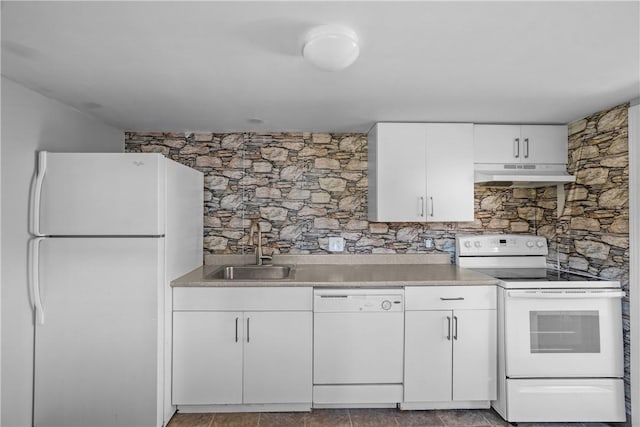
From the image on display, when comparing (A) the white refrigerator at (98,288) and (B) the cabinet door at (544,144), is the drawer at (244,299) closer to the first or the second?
(A) the white refrigerator at (98,288)

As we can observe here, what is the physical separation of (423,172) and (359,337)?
4.53 ft

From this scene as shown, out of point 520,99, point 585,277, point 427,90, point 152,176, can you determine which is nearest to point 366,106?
point 427,90

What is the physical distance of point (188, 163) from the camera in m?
3.18

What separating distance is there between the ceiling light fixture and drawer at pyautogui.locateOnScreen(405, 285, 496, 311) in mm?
1595

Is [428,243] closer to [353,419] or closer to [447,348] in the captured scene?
[447,348]

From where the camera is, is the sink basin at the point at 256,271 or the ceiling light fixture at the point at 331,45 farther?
the sink basin at the point at 256,271

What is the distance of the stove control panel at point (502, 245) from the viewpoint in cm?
305

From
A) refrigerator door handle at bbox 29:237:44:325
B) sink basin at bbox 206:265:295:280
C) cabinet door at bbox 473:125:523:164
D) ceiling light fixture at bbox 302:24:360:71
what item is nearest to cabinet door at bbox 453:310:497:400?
cabinet door at bbox 473:125:523:164

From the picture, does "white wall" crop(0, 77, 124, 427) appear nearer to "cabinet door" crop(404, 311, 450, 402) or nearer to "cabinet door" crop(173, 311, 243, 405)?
"cabinet door" crop(173, 311, 243, 405)

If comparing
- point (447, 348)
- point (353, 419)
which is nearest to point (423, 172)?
point (447, 348)

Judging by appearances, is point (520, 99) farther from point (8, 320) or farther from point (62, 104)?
point (8, 320)

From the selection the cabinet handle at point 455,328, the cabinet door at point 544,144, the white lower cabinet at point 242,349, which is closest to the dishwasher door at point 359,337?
the white lower cabinet at point 242,349

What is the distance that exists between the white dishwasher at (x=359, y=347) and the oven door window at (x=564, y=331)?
0.89 meters

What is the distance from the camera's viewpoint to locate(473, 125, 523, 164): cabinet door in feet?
9.48
